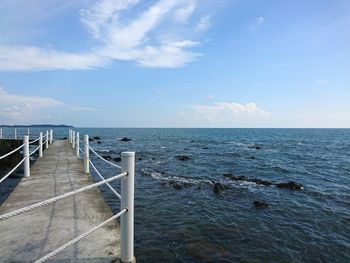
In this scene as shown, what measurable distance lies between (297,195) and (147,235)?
9706mm

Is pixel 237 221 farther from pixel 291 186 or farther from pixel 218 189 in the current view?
pixel 291 186

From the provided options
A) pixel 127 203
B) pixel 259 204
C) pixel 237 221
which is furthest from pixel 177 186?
pixel 127 203

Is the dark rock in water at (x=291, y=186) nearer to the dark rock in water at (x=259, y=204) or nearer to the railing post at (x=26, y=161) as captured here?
the dark rock in water at (x=259, y=204)

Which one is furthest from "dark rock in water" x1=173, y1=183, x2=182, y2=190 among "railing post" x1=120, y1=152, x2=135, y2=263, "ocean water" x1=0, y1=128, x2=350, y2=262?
"railing post" x1=120, y1=152, x2=135, y2=263

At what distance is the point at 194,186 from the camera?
16375mm

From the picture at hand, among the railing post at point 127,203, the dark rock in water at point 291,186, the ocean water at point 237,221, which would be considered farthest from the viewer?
the dark rock in water at point 291,186

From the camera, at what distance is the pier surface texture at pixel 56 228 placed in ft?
12.7

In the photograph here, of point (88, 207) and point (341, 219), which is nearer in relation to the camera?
point (88, 207)

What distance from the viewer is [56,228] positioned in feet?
15.5

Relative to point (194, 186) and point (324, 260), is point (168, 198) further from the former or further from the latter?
point (324, 260)

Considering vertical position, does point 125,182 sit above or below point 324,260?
above

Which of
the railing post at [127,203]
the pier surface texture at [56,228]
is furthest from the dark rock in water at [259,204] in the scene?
the railing post at [127,203]

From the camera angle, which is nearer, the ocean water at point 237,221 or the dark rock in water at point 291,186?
the ocean water at point 237,221

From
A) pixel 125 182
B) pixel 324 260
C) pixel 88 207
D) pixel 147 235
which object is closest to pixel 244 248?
pixel 324 260
